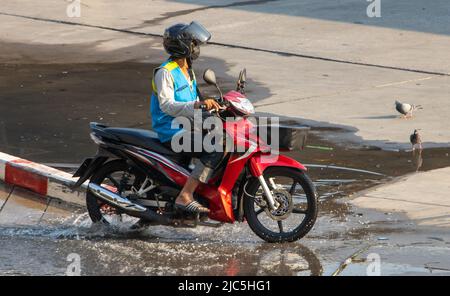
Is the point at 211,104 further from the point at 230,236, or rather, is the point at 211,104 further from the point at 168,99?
the point at 230,236

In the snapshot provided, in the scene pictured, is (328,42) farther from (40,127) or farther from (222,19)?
(40,127)

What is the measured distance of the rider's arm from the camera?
8602 mm

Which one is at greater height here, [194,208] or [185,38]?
[185,38]

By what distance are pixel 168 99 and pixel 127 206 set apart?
0.95 m

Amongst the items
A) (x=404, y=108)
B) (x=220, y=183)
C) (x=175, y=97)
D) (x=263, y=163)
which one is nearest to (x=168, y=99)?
(x=175, y=97)

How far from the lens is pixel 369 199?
989 cm

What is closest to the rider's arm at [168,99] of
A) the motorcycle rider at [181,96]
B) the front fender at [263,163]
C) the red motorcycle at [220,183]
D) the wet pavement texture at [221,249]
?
the motorcycle rider at [181,96]

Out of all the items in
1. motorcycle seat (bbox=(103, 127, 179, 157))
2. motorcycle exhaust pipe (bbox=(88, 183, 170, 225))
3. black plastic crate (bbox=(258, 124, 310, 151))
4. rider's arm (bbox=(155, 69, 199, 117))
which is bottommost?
motorcycle exhaust pipe (bbox=(88, 183, 170, 225))

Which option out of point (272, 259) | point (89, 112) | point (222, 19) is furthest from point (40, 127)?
point (222, 19)

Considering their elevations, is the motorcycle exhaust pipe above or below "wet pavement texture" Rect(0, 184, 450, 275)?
above

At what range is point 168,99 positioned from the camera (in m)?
8.69

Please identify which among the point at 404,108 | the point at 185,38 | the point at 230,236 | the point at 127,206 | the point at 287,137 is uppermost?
the point at 185,38

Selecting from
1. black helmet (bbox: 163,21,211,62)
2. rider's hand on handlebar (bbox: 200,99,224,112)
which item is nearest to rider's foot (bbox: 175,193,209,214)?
rider's hand on handlebar (bbox: 200,99,224,112)

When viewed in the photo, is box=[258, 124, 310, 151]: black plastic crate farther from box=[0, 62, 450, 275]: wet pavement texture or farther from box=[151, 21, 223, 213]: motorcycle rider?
box=[0, 62, 450, 275]: wet pavement texture
